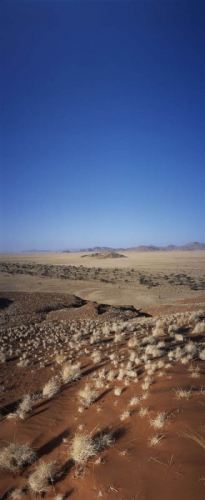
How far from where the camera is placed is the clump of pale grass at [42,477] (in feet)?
14.8

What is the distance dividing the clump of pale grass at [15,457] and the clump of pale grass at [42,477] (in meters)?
0.49

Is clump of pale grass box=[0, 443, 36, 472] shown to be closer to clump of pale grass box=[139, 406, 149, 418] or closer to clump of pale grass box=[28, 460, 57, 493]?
clump of pale grass box=[28, 460, 57, 493]

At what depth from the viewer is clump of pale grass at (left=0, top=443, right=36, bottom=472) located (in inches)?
202

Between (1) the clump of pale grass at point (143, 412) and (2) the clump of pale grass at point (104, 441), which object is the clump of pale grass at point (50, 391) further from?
(1) the clump of pale grass at point (143, 412)

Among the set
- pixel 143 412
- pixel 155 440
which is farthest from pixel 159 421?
pixel 143 412

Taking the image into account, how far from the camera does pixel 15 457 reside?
5207 millimetres

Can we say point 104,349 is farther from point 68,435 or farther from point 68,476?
point 68,476

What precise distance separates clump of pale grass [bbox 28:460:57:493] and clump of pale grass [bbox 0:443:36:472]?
1.60ft

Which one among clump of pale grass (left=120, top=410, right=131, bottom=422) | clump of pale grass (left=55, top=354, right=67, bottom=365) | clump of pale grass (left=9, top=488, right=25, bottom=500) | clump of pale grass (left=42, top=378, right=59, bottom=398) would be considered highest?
clump of pale grass (left=120, top=410, right=131, bottom=422)

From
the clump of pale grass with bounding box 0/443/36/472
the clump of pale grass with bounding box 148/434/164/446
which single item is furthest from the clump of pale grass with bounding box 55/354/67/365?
the clump of pale grass with bounding box 148/434/164/446

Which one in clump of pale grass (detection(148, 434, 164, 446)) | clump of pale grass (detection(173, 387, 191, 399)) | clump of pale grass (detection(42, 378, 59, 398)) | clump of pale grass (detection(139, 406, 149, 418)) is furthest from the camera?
clump of pale grass (detection(42, 378, 59, 398))

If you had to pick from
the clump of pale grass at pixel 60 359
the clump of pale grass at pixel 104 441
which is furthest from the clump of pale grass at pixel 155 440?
the clump of pale grass at pixel 60 359

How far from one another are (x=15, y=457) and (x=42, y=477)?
0.90 meters

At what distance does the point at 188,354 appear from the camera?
28.6 feet
